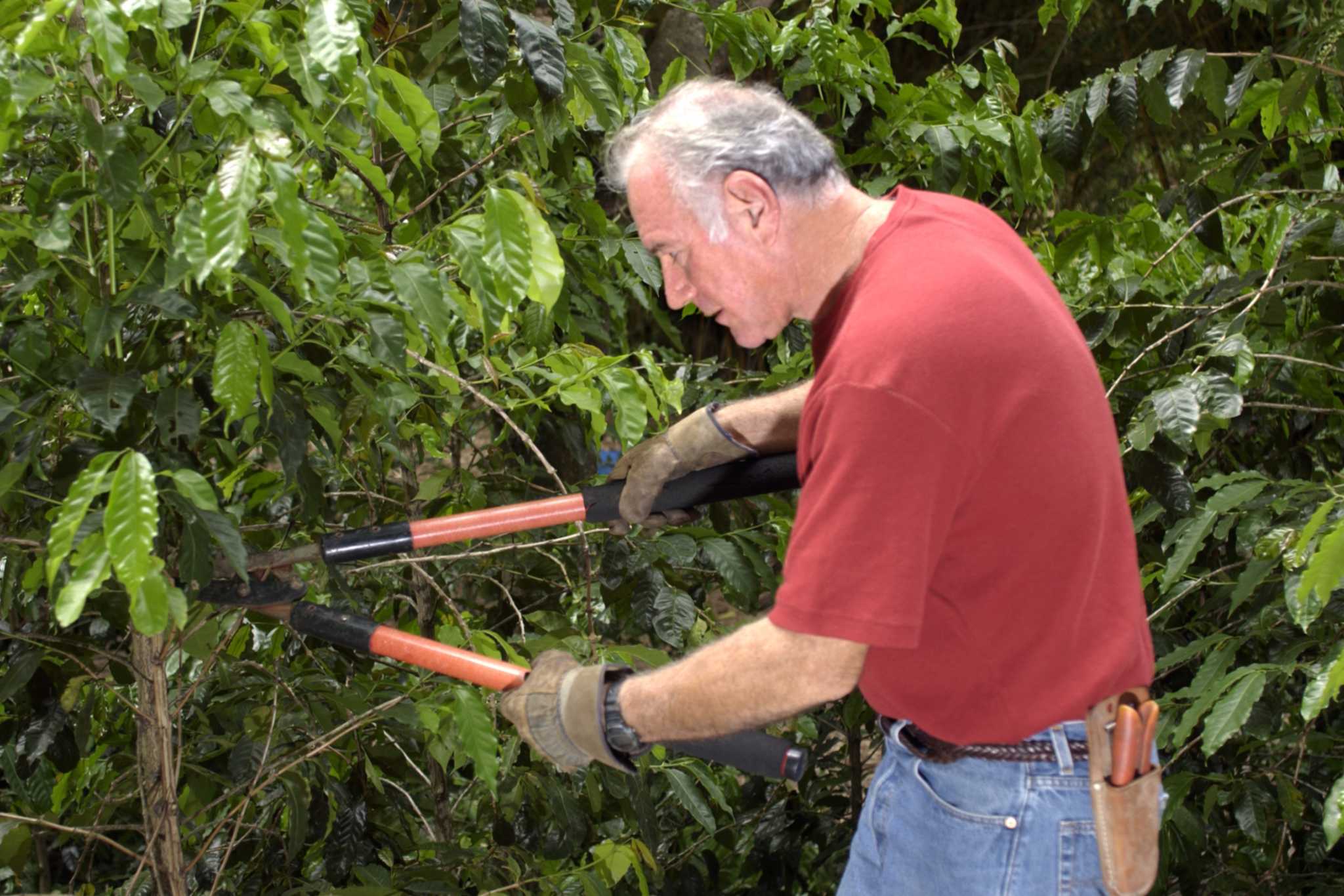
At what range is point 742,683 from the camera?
146 cm

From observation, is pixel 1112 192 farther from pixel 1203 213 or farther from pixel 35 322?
pixel 35 322

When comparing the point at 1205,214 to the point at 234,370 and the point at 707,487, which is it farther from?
the point at 234,370

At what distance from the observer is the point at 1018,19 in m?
7.51

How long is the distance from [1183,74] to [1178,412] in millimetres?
714

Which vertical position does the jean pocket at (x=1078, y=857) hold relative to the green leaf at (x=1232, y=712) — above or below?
above

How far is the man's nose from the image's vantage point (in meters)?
1.72

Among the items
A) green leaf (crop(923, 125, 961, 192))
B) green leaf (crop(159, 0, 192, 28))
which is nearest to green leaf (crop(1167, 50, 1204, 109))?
Answer: green leaf (crop(923, 125, 961, 192))

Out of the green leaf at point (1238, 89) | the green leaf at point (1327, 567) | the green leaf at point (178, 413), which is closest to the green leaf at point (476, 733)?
the green leaf at point (178, 413)

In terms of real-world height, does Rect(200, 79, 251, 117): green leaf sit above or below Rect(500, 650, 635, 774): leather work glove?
above

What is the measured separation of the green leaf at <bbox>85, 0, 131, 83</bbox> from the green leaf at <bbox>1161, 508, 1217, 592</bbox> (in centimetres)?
173

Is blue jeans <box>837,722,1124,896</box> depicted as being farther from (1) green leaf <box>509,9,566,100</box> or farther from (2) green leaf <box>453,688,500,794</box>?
(1) green leaf <box>509,9,566,100</box>

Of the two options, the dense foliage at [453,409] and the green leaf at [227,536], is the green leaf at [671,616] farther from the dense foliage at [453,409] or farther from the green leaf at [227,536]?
the green leaf at [227,536]

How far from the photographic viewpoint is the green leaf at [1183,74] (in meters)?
2.36

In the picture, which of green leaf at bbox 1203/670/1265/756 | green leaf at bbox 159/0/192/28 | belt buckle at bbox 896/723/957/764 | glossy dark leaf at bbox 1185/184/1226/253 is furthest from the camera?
glossy dark leaf at bbox 1185/184/1226/253
